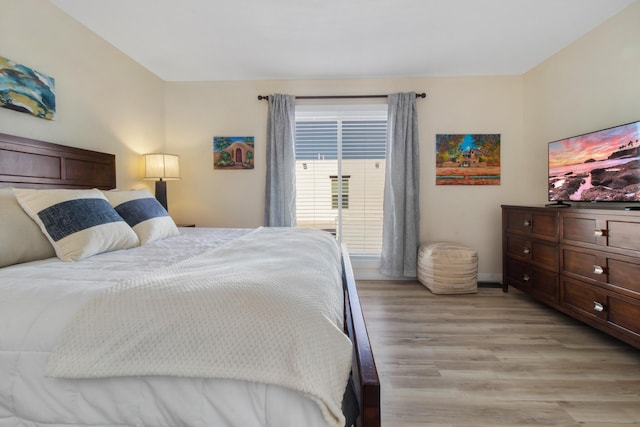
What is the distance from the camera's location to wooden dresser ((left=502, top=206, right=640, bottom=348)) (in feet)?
5.85

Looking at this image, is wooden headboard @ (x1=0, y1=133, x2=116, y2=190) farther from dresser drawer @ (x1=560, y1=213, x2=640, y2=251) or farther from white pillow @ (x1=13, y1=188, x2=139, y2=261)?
dresser drawer @ (x1=560, y1=213, x2=640, y2=251)

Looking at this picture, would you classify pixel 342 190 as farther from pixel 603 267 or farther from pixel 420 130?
pixel 603 267

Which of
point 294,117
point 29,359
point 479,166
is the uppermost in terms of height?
point 294,117

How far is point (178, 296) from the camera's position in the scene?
81cm

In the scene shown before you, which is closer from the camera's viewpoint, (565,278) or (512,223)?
(565,278)

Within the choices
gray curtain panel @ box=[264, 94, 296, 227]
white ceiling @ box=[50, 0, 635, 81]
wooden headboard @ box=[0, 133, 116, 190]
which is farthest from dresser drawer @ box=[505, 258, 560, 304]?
wooden headboard @ box=[0, 133, 116, 190]

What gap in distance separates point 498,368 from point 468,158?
2.43 m

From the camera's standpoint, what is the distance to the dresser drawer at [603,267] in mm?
1762

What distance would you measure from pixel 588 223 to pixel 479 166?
1.49m

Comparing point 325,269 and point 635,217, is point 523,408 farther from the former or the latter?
point 635,217

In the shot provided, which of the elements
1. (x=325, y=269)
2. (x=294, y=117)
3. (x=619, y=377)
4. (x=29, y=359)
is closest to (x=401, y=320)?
(x=619, y=377)

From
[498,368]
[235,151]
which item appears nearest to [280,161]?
[235,151]

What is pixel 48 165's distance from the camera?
204cm

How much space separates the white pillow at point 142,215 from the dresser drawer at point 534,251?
3092 mm
